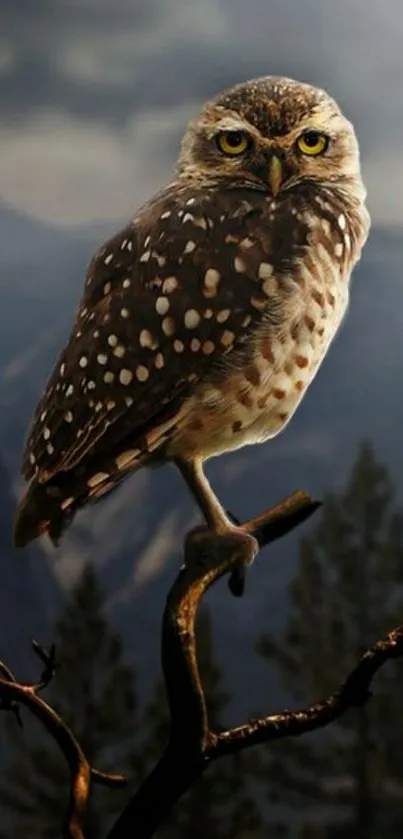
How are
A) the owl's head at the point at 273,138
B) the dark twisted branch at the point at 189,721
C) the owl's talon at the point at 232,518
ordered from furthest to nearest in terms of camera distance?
the owl's talon at the point at 232,518 → the owl's head at the point at 273,138 → the dark twisted branch at the point at 189,721

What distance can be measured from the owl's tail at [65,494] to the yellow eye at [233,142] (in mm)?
362

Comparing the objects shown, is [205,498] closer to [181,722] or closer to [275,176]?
[181,722]

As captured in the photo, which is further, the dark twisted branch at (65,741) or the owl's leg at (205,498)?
the owl's leg at (205,498)

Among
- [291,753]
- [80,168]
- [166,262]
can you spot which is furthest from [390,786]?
[80,168]

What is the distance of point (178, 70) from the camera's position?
1749mm

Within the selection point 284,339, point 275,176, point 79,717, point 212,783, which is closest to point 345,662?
point 212,783

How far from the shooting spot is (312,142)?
152 cm

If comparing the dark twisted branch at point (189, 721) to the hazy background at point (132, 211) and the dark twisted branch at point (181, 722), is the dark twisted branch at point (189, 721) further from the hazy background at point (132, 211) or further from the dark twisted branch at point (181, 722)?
the hazy background at point (132, 211)

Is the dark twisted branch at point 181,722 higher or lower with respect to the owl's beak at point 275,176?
lower

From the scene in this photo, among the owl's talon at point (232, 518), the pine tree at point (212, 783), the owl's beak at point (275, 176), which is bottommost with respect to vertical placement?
the pine tree at point (212, 783)

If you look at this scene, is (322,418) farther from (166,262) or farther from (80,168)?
(80,168)

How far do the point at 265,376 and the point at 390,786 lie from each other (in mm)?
569

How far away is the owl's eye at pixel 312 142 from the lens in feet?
4.95

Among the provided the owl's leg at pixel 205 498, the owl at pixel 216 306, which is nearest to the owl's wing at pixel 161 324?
the owl at pixel 216 306
